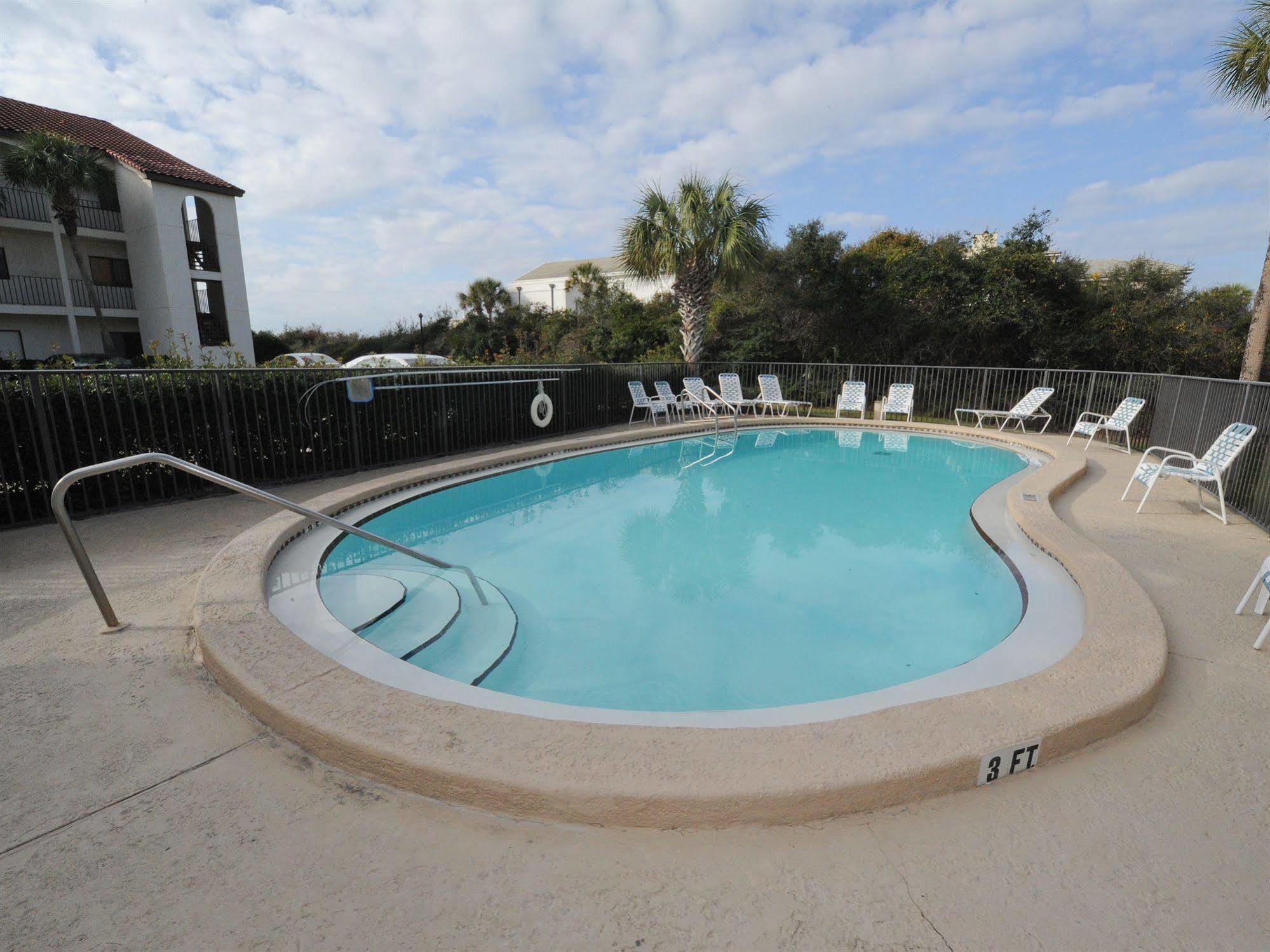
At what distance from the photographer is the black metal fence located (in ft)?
15.9

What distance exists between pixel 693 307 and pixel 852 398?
4167 millimetres

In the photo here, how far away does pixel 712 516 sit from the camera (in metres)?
6.52

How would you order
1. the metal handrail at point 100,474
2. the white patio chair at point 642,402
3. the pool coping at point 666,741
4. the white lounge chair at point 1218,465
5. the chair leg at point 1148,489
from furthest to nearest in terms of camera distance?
the white patio chair at point 642,402
the chair leg at point 1148,489
the white lounge chair at point 1218,465
the metal handrail at point 100,474
the pool coping at point 666,741

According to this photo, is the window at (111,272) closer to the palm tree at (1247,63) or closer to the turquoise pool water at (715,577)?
the turquoise pool water at (715,577)

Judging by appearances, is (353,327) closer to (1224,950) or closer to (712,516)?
(712,516)

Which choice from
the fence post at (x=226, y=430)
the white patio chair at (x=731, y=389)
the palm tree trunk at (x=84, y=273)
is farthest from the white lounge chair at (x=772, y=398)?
the palm tree trunk at (x=84, y=273)

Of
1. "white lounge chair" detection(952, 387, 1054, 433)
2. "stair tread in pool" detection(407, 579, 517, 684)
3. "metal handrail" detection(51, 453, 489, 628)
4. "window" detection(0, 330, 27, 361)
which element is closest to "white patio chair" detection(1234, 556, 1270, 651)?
"stair tread in pool" detection(407, 579, 517, 684)

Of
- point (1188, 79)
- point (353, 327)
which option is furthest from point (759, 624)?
point (353, 327)

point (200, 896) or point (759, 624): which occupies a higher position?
point (200, 896)

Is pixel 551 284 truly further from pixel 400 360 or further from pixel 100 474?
pixel 100 474

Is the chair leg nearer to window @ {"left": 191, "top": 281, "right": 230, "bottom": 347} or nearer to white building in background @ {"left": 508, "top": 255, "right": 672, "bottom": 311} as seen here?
window @ {"left": 191, "top": 281, "right": 230, "bottom": 347}

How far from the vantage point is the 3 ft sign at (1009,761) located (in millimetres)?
1966

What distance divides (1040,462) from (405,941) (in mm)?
10196

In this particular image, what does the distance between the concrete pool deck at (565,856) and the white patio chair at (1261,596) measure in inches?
24.4
